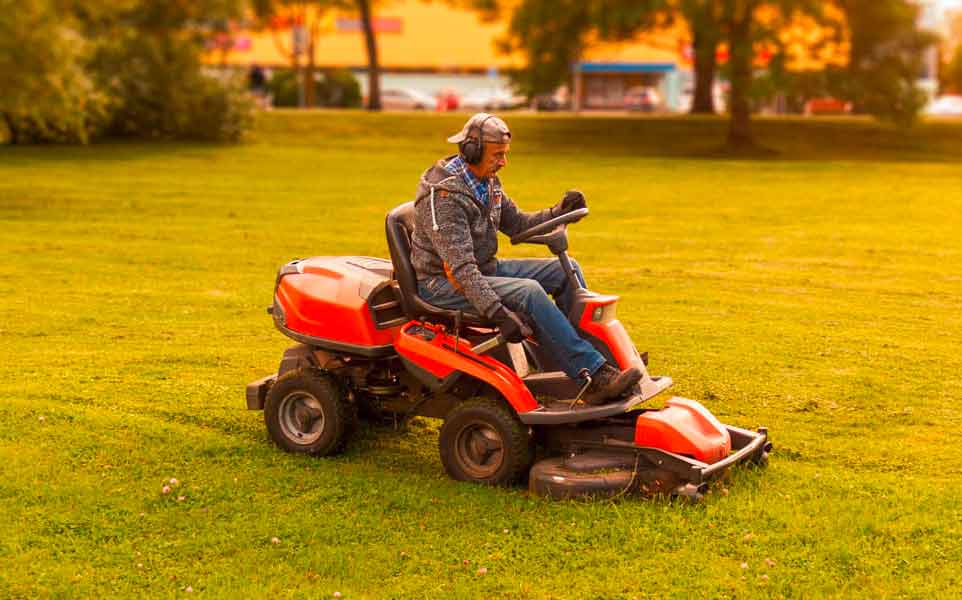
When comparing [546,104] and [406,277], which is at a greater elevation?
[546,104]

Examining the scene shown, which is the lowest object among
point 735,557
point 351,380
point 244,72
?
point 735,557

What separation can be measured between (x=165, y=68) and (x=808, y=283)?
1025 inches

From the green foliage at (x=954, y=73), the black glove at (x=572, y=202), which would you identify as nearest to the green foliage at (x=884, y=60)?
the black glove at (x=572, y=202)

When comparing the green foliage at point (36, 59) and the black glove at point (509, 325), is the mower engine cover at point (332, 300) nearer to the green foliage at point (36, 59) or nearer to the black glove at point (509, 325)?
the black glove at point (509, 325)

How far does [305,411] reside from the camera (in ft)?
26.7

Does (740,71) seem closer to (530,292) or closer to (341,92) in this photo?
(341,92)

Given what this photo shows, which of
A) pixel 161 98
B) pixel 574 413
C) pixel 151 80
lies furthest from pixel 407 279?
pixel 151 80

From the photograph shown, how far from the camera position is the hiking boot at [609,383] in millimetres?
7094

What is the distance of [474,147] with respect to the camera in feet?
24.2

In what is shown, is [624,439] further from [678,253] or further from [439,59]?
[439,59]

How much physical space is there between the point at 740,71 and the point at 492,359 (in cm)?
3023

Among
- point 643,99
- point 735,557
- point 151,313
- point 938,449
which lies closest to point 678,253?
point 151,313

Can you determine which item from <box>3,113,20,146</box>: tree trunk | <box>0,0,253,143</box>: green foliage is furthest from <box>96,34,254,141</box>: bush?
<box>3,113,20,146</box>: tree trunk

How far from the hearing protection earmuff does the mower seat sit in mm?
532
